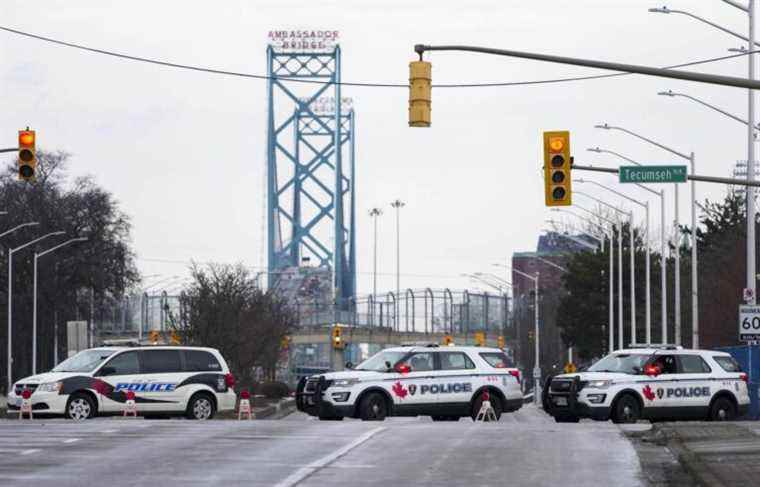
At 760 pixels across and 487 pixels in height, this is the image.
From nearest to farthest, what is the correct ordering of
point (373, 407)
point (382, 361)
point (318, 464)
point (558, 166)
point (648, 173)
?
point (318, 464) < point (558, 166) < point (373, 407) < point (382, 361) < point (648, 173)

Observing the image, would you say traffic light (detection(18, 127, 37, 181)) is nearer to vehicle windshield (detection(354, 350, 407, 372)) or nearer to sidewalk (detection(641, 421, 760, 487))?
vehicle windshield (detection(354, 350, 407, 372))

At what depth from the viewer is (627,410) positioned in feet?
121

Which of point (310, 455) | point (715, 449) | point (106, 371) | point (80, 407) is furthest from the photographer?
point (106, 371)

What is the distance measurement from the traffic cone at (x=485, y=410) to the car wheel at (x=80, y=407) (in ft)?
25.3

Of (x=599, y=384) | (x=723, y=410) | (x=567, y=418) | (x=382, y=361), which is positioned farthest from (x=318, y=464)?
(x=723, y=410)

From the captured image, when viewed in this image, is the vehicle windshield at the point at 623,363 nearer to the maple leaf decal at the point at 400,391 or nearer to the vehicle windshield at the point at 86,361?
the maple leaf decal at the point at 400,391

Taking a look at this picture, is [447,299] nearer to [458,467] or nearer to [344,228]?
[344,228]

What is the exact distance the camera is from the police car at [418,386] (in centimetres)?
3656

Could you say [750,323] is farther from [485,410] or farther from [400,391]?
[400,391]

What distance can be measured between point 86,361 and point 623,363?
431 inches

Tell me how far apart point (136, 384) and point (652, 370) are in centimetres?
1040

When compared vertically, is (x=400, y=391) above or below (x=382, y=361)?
below

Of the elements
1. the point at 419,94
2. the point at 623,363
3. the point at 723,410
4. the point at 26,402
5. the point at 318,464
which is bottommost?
the point at 318,464

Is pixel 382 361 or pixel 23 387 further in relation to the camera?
pixel 382 361
